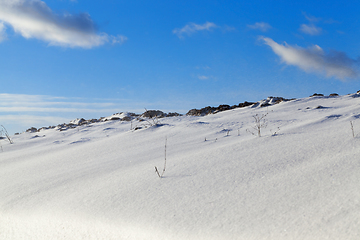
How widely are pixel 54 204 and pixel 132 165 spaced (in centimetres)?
82

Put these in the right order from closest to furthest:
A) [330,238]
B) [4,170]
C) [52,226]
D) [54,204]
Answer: [330,238]
[52,226]
[54,204]
[4,170]

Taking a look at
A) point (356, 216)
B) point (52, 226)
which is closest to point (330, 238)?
point (356, 216)

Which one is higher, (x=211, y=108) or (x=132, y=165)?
(x=211, y=108)

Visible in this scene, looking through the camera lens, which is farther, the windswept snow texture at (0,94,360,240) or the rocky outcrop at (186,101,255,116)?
the rocky outcrop at (186,101,255,116)

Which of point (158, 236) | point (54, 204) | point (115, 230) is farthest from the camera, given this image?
point (54, 204)

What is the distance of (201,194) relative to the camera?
5.55ft

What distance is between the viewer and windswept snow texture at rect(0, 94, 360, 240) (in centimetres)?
132

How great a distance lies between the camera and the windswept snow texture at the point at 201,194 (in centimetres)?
132

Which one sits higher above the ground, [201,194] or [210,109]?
[210,109]

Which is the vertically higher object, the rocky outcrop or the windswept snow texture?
the rocky outcrop

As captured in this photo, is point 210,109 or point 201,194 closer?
point 201,194

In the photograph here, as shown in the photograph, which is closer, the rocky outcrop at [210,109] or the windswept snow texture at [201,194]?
the windswept snow texture at [201,194]

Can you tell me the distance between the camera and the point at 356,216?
1.22 m

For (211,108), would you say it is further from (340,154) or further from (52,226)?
(52,226)
